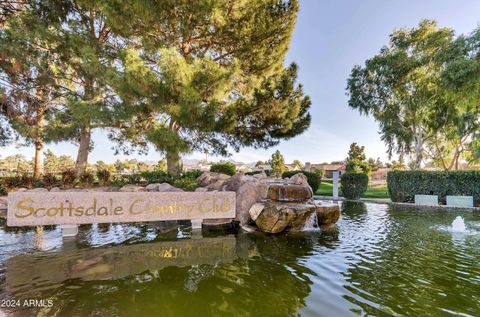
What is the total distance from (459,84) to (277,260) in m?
14.2

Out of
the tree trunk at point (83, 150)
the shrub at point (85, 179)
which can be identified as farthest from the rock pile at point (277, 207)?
the tree trunk at point (83, 150)

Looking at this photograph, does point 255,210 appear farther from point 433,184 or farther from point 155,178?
point 433,184

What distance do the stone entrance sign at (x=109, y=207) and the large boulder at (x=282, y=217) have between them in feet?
3.79

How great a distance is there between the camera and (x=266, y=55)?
13938mm

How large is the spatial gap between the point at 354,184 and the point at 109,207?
1564cm

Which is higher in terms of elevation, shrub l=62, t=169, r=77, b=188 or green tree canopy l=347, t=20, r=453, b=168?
green tree canopy l=347, t=20, r=453, b=168

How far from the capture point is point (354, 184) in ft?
57.2

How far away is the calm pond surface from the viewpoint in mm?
3377

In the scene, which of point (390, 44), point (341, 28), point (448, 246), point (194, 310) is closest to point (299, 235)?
point (448, 246)

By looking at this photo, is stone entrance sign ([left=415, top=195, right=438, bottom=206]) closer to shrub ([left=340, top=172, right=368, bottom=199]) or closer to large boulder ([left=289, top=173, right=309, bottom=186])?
shrub ([left=340, top=172, right=368, bottom=199])

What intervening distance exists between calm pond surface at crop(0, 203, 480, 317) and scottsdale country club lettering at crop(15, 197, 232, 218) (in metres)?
0.72

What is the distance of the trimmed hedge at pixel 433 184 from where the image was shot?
13.8 m

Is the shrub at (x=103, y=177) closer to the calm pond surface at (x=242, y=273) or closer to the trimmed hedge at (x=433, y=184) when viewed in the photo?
the calm pond surface at (x=242, y=273)

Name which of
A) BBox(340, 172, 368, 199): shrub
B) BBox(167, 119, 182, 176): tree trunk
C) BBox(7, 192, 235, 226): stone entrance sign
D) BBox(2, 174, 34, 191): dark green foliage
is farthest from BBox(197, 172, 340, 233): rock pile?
BBox(2, 174, 34, 191): dark green foliage
